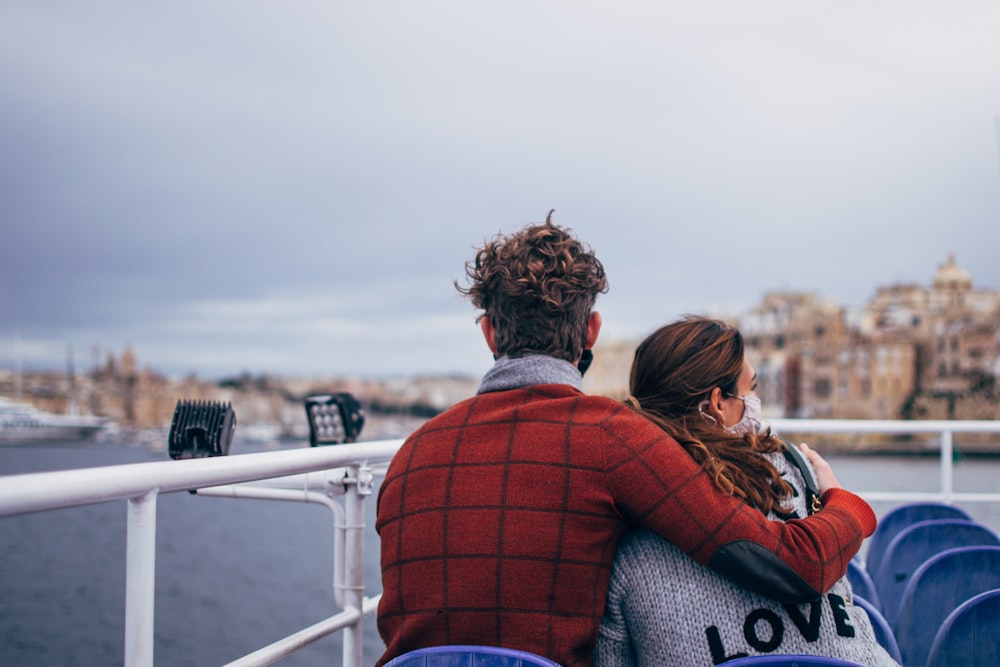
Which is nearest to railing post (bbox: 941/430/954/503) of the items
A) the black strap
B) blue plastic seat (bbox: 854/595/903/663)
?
blue plastic seat (bbox: 854/595/903/663)

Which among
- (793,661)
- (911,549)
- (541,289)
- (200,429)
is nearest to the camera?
(793,661)

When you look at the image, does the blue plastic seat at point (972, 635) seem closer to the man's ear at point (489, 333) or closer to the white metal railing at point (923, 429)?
the man's ear at point (489, 333)

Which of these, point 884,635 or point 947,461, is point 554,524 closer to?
point 884,635

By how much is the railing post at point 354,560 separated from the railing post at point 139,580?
0.74 metres

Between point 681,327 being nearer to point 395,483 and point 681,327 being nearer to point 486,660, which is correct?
point 395,483

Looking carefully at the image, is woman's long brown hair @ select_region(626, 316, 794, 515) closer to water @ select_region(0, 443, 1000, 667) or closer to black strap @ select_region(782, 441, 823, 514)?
black strap @ select_region(782, 441, 823, 514)

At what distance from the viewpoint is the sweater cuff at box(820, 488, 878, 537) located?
1430 mm

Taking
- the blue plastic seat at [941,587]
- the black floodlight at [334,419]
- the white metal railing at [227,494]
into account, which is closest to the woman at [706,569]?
the blue plastic seat at [941,587]

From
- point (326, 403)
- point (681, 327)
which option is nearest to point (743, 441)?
point (681, 327)

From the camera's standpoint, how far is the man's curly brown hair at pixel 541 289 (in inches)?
57.1

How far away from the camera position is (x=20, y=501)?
992mm

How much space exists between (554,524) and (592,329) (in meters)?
0.38

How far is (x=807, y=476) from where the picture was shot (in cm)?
151

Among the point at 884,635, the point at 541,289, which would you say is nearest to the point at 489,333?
the point at 541,289
